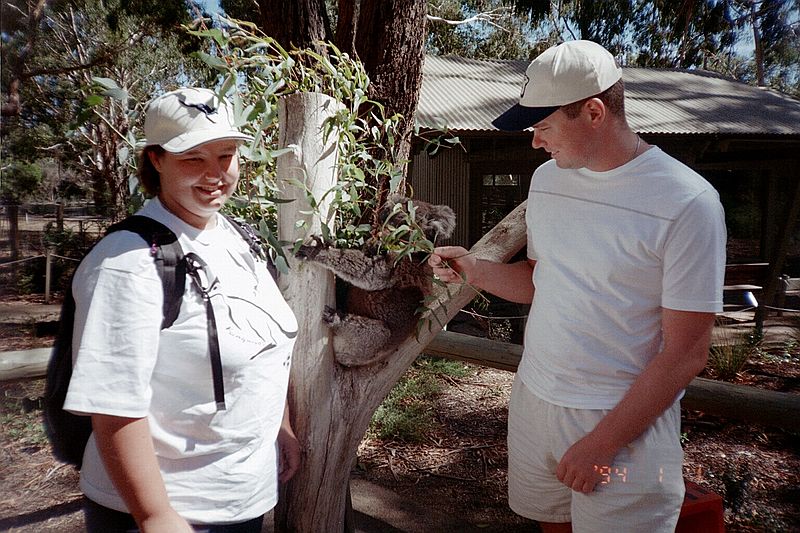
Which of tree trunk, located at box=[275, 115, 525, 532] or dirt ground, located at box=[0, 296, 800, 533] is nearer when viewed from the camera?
tree trunk, located at box=[275, 115, 525, 532]

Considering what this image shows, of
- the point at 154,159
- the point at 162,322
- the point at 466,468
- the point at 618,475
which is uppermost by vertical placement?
the point at 154,159

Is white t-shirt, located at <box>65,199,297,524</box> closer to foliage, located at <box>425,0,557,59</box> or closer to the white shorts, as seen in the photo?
the white shorts

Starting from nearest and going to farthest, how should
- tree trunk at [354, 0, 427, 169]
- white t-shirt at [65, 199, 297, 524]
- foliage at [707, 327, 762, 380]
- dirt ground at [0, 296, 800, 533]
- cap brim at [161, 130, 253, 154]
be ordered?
white t-shirt at [65, 199, 297, 524] < cap brim at [161, 130, 253, 154] < tree trunk at [354, 0, 427, 169] < dirt ground at [0, 296, 800, 533] < foliage at [707, 327, 762, 380]

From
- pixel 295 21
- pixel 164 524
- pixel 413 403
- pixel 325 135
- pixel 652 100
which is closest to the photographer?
pixel 164 524

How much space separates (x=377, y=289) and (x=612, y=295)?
0.80 m

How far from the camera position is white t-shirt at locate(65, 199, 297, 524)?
3.64 feet

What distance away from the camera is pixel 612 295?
4.70 ft

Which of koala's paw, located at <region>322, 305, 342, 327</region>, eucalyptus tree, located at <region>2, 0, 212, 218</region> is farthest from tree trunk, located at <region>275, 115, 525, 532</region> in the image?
eucalyptus tree, located at <region>2, 0, 212, 218</region>

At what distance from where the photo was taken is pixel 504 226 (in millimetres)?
2049

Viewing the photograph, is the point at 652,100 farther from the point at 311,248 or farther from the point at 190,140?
the point at 190,140

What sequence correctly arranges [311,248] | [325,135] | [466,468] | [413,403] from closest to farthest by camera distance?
[325,135]
[311,248]
[466,468]
[413,403]

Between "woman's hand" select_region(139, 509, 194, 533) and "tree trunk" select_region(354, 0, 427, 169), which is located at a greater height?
"tree trunk" select_region(354, 0, 427, 169)

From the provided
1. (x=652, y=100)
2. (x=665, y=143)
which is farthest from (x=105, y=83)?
Result: (x=652, y=100)

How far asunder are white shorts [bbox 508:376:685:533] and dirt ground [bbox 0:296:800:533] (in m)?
1.84
